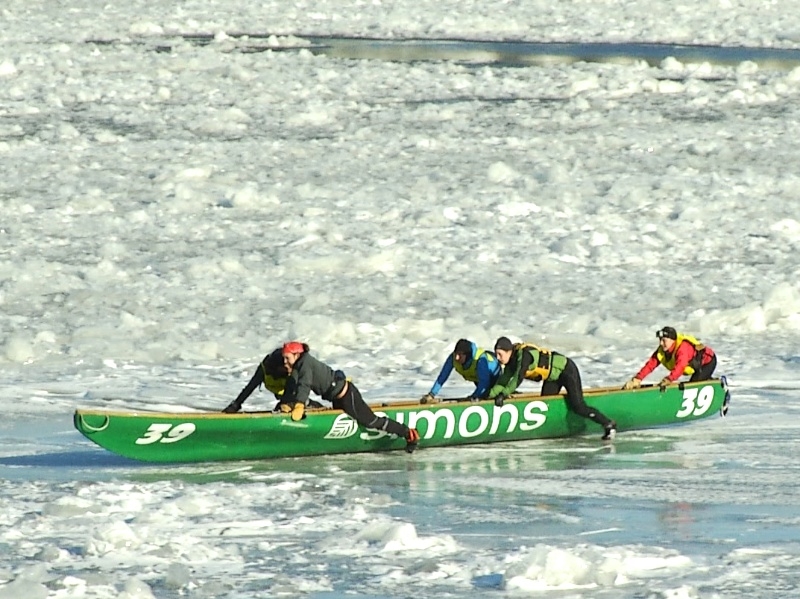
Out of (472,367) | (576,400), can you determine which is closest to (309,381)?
(472,367)

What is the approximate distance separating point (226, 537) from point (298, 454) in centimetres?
239

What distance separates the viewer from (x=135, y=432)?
1075 cm

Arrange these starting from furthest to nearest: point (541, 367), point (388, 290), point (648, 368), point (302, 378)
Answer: point (388, 290) < point (648, 368) < point (541, 367) < point (302, 378)

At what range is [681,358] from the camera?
12930 mm

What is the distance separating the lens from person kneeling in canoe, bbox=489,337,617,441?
11984mm

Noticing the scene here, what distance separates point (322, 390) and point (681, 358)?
3.25m

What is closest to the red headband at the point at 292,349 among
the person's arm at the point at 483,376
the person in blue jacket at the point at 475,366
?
the person in blue jacket at the point at 475,366

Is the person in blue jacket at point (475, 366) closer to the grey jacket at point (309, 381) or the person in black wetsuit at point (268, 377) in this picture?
the grey jacket at point (309, 381)

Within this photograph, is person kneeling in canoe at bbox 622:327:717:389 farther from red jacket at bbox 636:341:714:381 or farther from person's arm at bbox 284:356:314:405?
person's arm at bbox 284:356:314:405

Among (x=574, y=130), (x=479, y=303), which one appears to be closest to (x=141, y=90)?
(x=574, y=130)

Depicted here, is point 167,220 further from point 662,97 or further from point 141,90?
point 662,97

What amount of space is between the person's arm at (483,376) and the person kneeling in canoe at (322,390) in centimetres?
79

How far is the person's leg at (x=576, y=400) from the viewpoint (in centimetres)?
1219

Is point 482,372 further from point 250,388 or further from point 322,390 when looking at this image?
point 250,388
